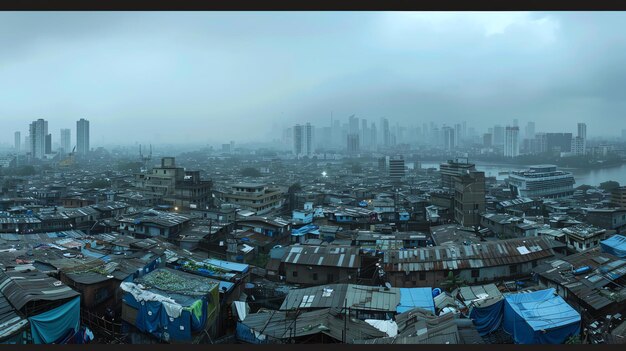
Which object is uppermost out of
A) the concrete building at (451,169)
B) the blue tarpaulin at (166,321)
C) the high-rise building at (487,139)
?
the high-rise building at (487,139)

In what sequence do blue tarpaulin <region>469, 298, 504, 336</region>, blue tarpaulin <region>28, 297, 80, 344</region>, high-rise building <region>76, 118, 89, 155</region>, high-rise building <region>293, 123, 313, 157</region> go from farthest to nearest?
high-rise building <region>293, 123, 313, 157</region> < high-rise building <region>76, 118, 89, 155</region> < blue tarpaulin <region>469, 298, 504, 336</region> < blue tarpaulin <region>28, 297, 80, 344</region>

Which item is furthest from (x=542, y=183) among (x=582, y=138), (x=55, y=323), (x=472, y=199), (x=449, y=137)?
(x=449, y=137)

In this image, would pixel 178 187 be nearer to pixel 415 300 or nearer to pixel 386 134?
pixel 415 300

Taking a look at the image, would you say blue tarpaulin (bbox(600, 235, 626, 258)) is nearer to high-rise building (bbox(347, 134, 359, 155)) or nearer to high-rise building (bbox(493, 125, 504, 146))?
high-rise building (bbox(347, 134, 359, 155))

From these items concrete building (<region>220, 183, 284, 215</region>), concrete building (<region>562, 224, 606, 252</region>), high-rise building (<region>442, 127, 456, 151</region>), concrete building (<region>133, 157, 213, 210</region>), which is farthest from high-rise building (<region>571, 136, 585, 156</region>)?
concrete building (<region>133, 157, 213, 210</region>)

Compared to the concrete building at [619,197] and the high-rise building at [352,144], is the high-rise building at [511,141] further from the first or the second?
the concrete building at [619,197]

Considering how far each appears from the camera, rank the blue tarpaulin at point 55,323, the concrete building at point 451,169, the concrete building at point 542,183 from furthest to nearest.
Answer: the concrete building at point 542,183
the concrete building at point 451,169
the blue tarpaulin at point 55,323

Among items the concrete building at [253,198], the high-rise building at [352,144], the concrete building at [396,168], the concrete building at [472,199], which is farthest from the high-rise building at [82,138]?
the concrete building at [472,199]
